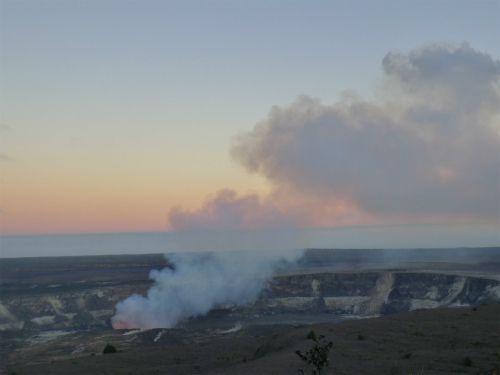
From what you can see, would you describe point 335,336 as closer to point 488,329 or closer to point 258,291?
point 488,329

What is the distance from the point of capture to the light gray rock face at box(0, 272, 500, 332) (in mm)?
88938

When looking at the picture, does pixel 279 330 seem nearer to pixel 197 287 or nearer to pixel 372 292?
pixel 197 287

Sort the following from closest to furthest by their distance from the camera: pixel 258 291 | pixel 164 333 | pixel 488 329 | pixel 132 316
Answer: pixel 488 329
pixel 164 333
pixel 132 316
pixel 258 291

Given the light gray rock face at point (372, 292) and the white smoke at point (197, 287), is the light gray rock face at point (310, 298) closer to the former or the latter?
the light gray rock face at point (372, 292)

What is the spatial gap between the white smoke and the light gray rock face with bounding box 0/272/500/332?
3.71 metres

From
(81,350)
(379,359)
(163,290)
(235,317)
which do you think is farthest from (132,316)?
(379,359)

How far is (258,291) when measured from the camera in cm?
10625

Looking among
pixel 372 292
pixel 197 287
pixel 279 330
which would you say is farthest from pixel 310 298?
pixel 279 330

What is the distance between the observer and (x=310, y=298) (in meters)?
103

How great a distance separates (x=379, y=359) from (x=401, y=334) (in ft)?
32.2

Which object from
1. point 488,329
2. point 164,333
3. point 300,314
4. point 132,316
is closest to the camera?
point 488,329

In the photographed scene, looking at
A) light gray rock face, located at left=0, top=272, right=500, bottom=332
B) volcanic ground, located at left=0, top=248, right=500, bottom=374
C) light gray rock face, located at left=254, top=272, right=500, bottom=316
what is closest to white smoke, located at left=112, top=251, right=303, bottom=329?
volcanic ground, located at left=0, top=248, right=500, bottom=374

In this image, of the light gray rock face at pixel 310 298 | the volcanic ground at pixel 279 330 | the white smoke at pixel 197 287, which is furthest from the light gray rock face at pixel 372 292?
the white smoke at pixel 197 287

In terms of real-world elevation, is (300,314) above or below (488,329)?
below
